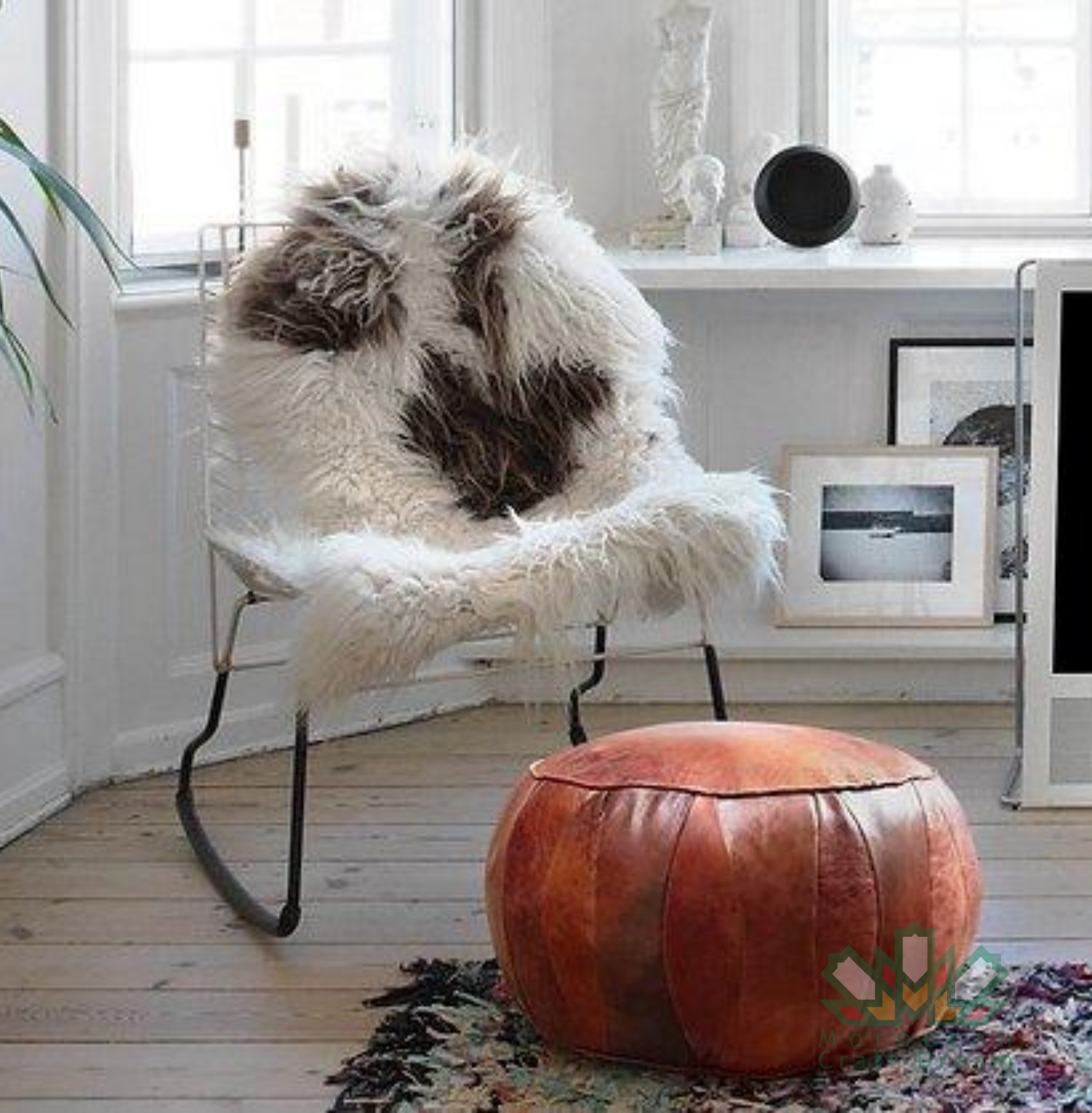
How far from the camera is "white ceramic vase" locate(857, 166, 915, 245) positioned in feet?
14.8

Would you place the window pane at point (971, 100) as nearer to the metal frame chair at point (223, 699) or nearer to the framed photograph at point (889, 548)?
the framed photograph at point (889, 548)

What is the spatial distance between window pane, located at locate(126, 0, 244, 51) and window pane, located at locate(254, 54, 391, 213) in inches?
3.4

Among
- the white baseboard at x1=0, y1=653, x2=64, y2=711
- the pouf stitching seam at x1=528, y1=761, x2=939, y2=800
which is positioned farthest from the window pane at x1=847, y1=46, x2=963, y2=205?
the pouf stitching seam at x1=528, y1=761, x2=939, y2=800

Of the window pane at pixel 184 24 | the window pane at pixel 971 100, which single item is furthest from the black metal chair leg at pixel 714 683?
the window pane at pixel 971 100

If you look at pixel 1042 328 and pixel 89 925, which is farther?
pixel 1042 328

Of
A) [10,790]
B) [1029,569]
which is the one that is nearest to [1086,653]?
[1029,569]

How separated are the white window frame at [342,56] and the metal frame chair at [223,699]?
0.72 ft

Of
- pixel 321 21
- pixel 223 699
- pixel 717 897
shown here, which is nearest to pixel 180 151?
pixel 321 21

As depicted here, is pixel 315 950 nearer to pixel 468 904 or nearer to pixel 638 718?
pixel 468 904

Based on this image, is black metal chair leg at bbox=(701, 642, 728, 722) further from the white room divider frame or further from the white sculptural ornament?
the white sculptural ornament

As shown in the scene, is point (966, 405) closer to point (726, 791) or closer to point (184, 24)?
point (184, 24)

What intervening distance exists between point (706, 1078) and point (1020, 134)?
276 cm

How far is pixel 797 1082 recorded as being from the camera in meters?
2.45

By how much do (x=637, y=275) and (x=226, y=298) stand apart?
1.02 meters
